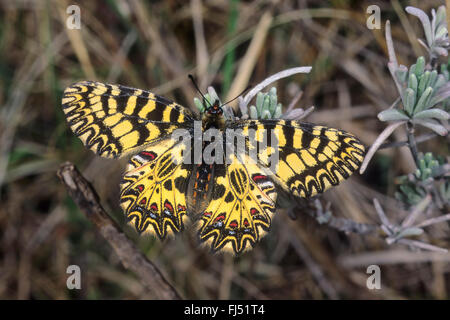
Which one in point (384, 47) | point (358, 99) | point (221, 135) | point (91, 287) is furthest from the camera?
point (358, 99)

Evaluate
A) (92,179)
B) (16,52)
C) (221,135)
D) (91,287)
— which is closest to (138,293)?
(91,287)


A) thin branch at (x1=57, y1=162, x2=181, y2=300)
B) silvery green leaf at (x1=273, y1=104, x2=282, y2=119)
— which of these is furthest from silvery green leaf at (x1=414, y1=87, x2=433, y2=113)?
thin branch at (x1=57, y1=162, x2=181, y2=300)

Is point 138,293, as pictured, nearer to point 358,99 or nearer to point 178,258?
point 178,258

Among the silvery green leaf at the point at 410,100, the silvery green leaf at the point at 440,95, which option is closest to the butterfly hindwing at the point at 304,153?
the silvery green leaf at the point at 410,100

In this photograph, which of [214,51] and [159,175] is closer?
[159,175]

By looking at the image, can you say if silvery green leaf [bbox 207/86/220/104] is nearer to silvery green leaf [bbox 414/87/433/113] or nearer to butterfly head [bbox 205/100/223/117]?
butterfly head [bbox 205/100/223/117]

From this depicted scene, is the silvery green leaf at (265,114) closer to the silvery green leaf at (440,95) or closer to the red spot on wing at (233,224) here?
the red spot on wing at (233,224)

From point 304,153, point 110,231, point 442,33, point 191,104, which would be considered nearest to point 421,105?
point 442,33
